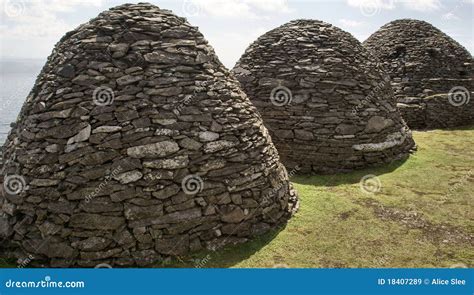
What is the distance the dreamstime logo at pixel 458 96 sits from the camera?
51.9ft

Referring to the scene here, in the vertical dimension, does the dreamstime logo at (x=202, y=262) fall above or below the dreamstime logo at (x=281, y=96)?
below

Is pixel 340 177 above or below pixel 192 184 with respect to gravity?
below

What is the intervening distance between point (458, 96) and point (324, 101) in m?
10.2

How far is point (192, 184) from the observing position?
5469mm

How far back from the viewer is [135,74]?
5.62 metres

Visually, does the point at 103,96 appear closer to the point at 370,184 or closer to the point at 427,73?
the point at 370,184

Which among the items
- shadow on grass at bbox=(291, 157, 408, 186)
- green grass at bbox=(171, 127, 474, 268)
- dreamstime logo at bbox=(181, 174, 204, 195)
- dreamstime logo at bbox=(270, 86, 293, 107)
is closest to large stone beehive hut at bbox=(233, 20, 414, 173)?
dreamstime logo at bbox=(270, 86, 293, 107)

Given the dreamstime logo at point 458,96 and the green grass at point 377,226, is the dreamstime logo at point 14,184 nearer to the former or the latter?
the green grass at point 377,226

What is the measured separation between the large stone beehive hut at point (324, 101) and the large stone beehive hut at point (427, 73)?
609 cm

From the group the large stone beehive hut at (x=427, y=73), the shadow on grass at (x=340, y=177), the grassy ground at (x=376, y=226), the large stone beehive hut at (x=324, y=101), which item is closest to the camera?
the grassy ground at (x=376, y=226)

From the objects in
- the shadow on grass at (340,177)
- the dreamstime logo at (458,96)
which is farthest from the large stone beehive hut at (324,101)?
the dreamstime logo at (458,96)

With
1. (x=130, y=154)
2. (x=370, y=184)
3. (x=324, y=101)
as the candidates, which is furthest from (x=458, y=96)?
(x=130, y=154)

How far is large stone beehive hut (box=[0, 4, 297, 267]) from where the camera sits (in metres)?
5.12

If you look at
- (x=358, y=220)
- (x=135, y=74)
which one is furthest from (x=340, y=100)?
(x=135, y=74)
